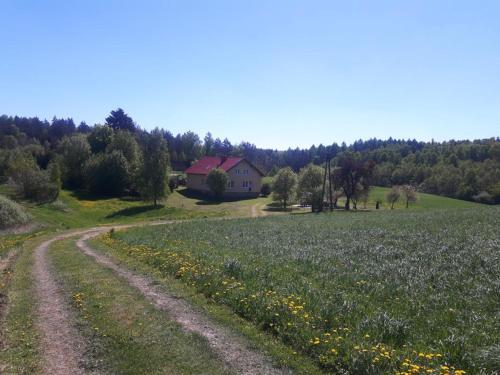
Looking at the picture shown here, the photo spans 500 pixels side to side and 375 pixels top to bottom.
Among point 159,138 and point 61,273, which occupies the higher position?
point 159,138

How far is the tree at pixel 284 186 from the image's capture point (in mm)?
71812

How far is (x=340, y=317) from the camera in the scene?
32.8 feet

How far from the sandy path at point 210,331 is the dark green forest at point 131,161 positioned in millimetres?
48447

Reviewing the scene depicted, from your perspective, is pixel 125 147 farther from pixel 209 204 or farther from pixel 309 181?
pixel 309 181

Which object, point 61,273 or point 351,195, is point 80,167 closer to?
point 351,195

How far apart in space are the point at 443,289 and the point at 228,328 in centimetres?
635

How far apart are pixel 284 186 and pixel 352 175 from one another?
11.1m

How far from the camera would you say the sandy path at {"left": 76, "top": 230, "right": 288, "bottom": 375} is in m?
8.28

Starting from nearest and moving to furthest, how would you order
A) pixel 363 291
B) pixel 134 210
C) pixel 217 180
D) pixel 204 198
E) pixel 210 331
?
pixel 210 331, pixel 363 291, pixel 134 210, pixel 217 180, pixel 204 198

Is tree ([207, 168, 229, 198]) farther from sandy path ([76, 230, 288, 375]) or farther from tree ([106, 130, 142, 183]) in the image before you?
sandy path ([76, 230, 288, 375])

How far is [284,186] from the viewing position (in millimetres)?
71750

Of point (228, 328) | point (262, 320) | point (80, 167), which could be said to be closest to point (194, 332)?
point (228, 328)

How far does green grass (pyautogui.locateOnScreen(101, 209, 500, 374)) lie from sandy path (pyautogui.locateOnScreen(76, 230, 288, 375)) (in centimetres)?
89

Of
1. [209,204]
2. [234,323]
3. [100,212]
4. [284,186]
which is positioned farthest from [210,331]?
[284,186]
